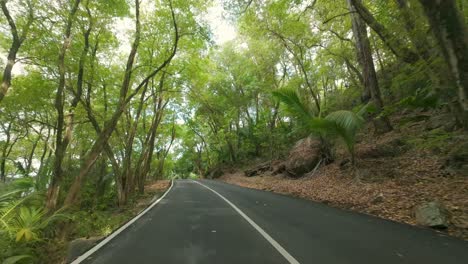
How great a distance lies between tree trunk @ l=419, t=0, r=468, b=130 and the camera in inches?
179

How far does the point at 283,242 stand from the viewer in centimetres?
556

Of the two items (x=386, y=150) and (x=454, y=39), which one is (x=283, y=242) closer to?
(x=454, y=39)

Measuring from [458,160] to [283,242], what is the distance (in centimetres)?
661

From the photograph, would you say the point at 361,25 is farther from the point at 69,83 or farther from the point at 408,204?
the point at 69,83

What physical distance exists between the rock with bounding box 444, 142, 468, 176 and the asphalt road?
11.0 ft

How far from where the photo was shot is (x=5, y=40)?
11.3 metres

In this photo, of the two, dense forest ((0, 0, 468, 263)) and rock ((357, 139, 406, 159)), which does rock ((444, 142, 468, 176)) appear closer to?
dense forest ((0, 0, 468, 263))

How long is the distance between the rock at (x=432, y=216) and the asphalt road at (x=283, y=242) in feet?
A: 1.12

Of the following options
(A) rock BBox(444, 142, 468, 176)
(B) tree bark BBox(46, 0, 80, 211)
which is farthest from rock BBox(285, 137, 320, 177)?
(B) tree bark BBox(46, 0, 80, 211)

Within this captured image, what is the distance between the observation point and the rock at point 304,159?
1798cm

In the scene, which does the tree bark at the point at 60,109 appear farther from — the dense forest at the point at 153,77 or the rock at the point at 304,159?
the rock at the point at 304,159

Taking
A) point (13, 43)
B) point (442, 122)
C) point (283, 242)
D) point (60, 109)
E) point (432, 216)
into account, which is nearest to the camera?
point (283, 242)

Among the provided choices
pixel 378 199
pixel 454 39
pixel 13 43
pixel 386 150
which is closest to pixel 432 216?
pixel 378 199

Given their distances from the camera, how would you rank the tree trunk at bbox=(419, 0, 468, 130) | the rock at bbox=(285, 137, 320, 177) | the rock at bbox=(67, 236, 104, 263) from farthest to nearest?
the rock at bbox=(285, 137, 320, 177)
the rock at bbox=(67, 236, 104, 263)
the tree trunk at bbox=(419, 0, 468, 130)
